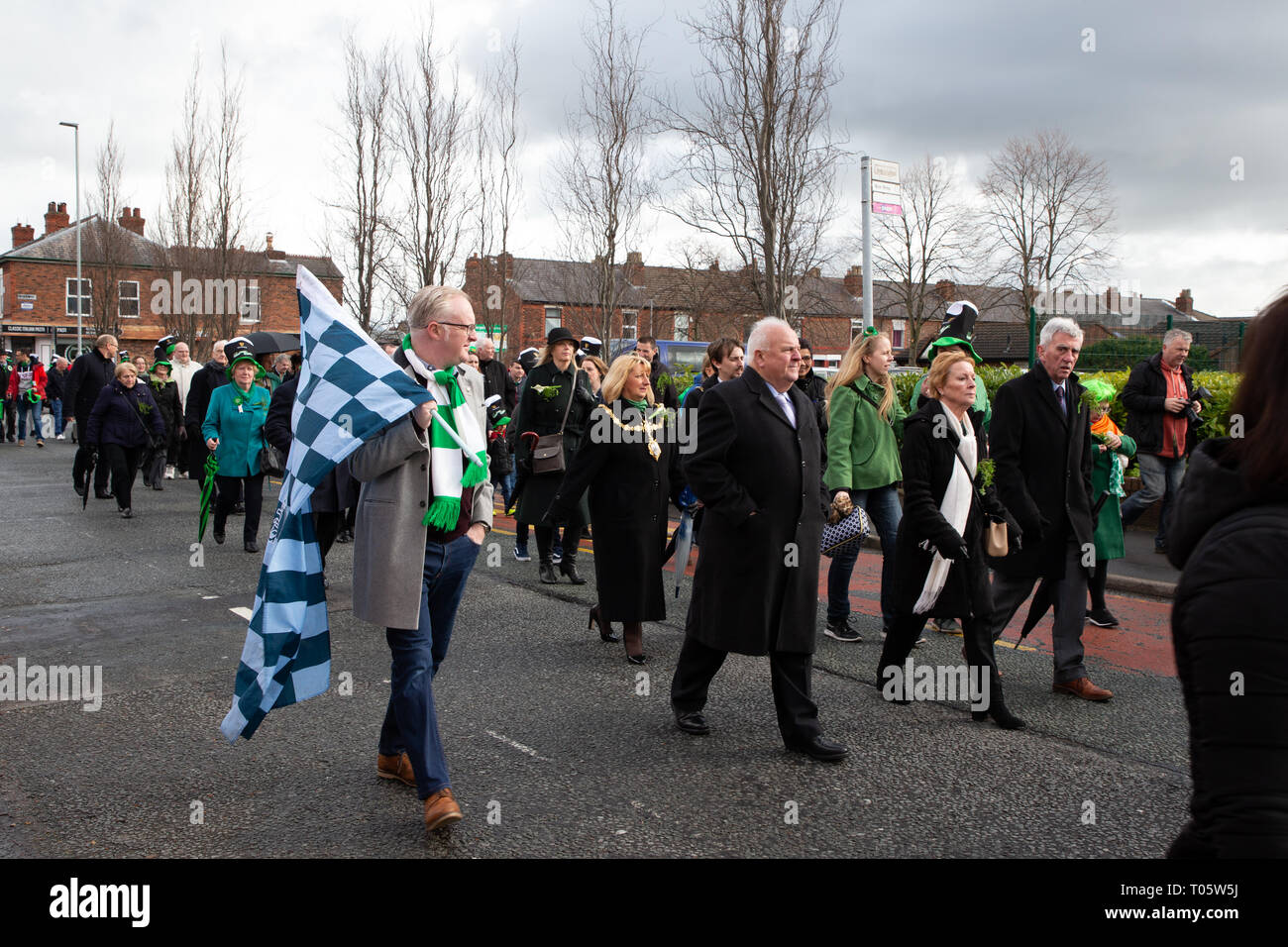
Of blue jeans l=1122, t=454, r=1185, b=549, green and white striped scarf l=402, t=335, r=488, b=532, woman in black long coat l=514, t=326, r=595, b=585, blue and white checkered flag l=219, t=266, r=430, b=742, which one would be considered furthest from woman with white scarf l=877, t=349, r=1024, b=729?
blue jeans l=1122, t=454, r=1185, b=549

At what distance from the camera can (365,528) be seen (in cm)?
400

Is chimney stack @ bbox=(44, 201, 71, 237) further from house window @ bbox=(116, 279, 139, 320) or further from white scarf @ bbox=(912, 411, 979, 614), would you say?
white scarf @ bbox=(912, 411, 979, 614)

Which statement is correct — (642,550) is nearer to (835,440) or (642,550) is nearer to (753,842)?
(835,440)

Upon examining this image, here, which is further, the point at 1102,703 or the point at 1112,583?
the point at 1112,583

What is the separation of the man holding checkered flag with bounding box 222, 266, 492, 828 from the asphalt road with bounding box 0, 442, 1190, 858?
1.57ft

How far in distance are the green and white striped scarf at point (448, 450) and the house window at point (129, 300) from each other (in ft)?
172

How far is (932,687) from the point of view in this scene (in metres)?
5.97

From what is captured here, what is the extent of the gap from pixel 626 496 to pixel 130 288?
52501 millimetres

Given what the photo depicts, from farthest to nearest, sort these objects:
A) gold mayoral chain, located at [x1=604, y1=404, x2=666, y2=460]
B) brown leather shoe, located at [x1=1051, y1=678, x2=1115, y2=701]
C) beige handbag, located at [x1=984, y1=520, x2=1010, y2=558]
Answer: gold mayoral chain, located at [x1=604, y1=404, x2=666, y2=460], brown leather shoe, located at [x1=1051, y1=678, x2=1115, y2=701], beige handbag, located at [x1=984, y1=520, x2=1010, y2=558]

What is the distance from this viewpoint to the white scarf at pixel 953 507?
555 centimetres

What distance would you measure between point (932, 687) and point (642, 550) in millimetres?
1935

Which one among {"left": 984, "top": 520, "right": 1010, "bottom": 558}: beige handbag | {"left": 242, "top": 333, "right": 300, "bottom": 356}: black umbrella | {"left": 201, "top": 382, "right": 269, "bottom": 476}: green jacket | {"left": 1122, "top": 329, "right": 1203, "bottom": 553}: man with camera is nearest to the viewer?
{"left": 984, "top": 520, "right": 1010, "bottom": 558}: beige handbag

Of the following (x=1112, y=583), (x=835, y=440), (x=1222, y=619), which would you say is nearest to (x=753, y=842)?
(x=1222, y=619)

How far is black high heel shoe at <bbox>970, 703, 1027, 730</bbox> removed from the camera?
532 centimetres
